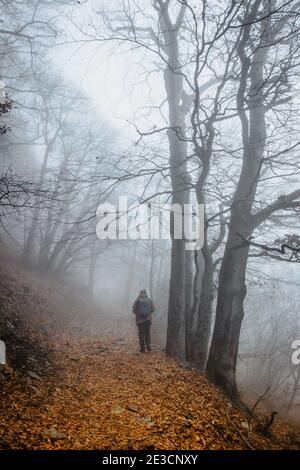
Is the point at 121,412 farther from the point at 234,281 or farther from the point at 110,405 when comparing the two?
the point at 234,281

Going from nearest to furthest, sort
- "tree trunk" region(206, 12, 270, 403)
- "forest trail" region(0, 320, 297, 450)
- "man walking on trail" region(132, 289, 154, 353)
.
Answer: "forest trail" region(0, 320, 297, 450) < "tree trunk" region(206, 12, 270, 403) < "man walking on trail" region(132, 289, 154, 353)

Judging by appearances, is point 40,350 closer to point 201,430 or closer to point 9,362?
point 9,362

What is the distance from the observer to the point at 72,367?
7559 mm

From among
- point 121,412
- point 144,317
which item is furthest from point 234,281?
point 121,412

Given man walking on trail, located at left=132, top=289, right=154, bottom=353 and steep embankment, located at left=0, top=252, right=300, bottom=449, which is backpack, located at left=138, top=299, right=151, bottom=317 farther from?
steep embankment, located at left=0, top=252, right=300, bottom=449

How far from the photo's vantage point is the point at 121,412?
5.39m

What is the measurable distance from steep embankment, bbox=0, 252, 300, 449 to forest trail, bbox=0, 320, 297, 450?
0.01 meters

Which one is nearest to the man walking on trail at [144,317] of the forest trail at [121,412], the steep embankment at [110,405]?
the steep embankment at [110,405]

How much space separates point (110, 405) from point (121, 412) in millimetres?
321

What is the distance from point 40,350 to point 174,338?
3.45 m

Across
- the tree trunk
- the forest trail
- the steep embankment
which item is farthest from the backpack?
the tree trunk

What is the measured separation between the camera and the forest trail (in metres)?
4.48

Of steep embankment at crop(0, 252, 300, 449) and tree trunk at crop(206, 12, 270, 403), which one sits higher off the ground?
tree trunk at crop(206, 12, 270, 403)

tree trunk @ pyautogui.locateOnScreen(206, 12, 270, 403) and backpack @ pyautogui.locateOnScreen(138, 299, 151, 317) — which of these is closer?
tree trunk @ pyautogui.locateOnScreen(206, 12, 270, 403)
